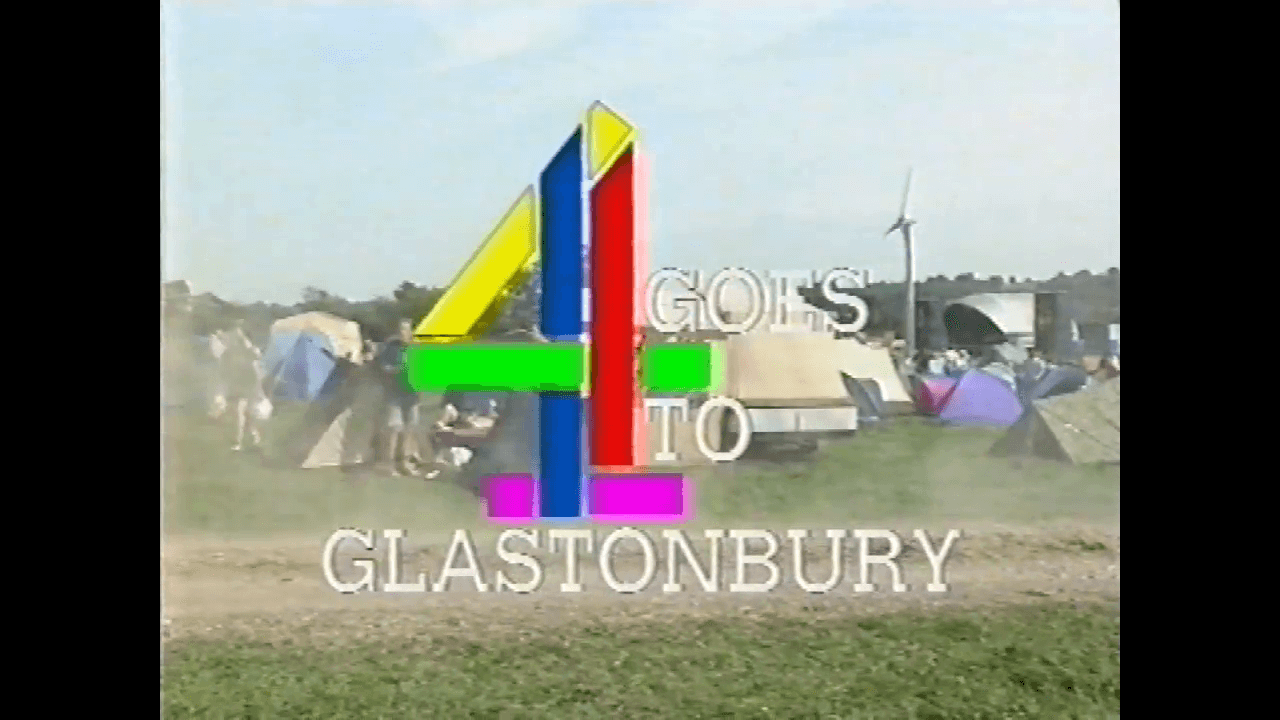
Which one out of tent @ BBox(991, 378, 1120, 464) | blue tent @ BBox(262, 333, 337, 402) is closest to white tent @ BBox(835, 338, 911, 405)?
tent @ BBox(991, 378, 1120, 464)

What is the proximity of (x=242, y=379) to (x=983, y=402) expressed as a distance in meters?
2.15

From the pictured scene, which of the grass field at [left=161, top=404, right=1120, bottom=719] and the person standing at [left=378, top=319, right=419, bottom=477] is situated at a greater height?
the person standing at [left=378, top=319, right=419, bottom=477]

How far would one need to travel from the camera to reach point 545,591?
329 centimetres

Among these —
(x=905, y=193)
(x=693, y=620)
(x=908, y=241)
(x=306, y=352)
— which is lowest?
(x=693, y=620)

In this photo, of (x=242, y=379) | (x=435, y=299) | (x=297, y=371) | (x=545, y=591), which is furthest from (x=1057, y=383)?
(x=242, y=379)

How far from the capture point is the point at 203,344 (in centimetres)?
334

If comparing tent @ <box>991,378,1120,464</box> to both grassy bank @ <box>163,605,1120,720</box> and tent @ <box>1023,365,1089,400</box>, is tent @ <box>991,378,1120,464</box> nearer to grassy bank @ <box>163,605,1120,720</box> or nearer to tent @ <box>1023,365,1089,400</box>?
tent @ <box>1023,365,1089,400</box>

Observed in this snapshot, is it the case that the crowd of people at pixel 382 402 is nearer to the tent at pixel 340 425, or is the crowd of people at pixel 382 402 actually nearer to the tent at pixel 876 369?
the tent at pixel 340 425

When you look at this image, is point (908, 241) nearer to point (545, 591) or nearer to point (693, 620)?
point (693, 620)

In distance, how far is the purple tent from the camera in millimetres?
3344

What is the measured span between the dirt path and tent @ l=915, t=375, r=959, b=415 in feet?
1.23

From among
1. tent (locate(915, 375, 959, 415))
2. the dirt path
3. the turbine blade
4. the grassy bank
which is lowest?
the grassy bank
